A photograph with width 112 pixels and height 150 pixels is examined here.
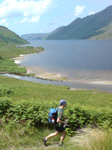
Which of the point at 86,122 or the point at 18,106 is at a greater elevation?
the point at 18,106

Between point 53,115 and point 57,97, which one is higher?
point 53,115

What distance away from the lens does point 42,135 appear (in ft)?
31.7

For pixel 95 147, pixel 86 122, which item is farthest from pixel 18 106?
pixel 95 147

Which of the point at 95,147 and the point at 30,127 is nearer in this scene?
the point at 95,147

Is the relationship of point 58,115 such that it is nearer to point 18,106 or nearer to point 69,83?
point 18,106

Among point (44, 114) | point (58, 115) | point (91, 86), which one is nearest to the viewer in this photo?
point (58, 115)

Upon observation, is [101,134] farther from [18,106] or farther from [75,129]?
[18,106]

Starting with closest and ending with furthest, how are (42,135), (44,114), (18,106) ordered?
(42,135), (44,114), (18,106)

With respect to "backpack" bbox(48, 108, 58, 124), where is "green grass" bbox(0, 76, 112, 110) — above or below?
below

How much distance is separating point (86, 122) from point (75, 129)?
1031mm

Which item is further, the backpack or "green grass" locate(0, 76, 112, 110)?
"green grass" locate(0, 76, 112, 110)

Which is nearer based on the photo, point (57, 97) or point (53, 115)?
point (53, 115)

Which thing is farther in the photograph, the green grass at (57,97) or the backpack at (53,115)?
the green grass at (57,97)

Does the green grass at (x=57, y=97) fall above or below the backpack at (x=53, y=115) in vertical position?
below
